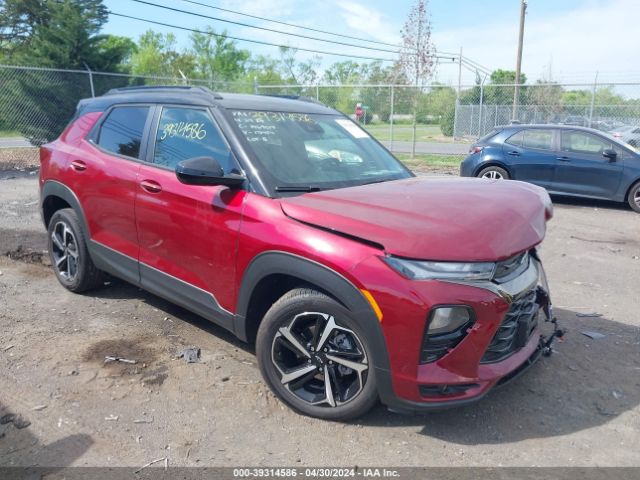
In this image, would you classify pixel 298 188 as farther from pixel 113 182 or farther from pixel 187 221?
pixel 113 182

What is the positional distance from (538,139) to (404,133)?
25.1 m

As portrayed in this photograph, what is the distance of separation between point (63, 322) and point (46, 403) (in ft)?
4.19

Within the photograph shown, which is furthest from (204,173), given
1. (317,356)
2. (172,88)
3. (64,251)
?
A: (64,251)

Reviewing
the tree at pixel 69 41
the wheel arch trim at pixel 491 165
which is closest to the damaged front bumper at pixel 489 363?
the wheel arch trim at pixel 491 165

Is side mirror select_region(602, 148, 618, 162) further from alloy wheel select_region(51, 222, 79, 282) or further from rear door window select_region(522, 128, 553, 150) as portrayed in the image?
alloy wheel select_region(51, 222, 79, 282)

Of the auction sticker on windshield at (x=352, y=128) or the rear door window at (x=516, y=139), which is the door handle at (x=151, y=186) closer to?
the auction sticker on windshield at (x=352, y=128)

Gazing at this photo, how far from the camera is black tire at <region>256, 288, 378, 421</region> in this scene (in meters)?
2.80

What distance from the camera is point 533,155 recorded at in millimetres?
10320

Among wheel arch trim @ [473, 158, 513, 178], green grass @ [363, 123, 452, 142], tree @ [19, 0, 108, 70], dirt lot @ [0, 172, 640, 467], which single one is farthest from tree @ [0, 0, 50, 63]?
dirt lot @ [0, 172, 640, 467]

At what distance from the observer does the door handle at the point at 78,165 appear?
4.47 meters

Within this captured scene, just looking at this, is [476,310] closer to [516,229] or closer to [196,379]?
[516,229]

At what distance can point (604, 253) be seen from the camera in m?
6.70

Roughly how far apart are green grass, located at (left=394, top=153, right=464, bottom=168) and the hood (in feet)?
42.6

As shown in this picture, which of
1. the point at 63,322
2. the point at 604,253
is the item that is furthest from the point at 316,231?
the point at 604,253
